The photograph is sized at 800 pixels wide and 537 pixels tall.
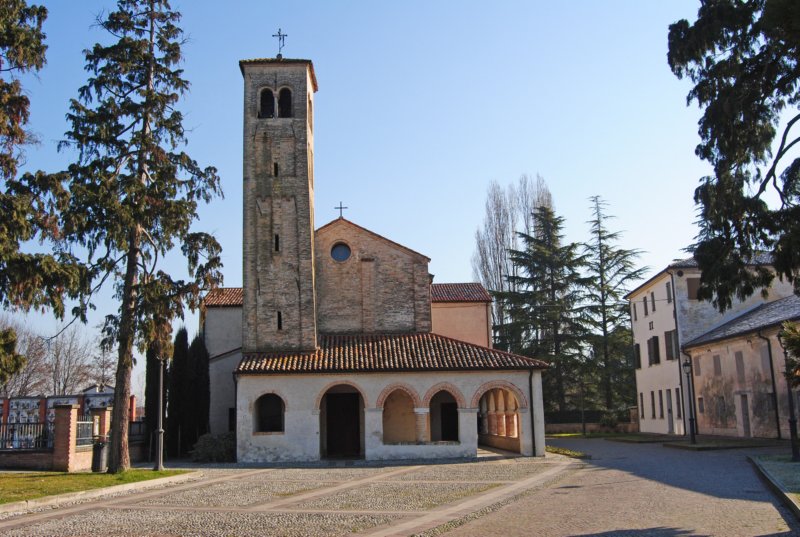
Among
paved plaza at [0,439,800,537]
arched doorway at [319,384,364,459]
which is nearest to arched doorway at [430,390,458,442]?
arched doorway at [319,384,364,459]

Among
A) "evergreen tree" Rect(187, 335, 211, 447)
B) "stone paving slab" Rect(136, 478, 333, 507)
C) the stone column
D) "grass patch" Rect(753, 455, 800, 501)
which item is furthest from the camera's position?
"evergreen tree" Rect(187, 335, 211, 447)

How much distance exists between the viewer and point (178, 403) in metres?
31.9

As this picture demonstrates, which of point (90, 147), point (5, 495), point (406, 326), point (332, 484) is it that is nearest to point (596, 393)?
point (406, 326)


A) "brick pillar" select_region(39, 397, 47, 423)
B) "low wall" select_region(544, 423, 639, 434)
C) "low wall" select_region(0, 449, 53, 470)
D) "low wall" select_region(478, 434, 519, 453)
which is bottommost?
"low wall" select_region(544, 423, 639, 434)

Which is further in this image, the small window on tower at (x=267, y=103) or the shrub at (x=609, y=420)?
the shrub at (x=609, y=420)

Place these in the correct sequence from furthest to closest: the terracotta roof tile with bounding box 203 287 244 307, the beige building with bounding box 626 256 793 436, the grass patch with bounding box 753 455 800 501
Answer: the beige building with bounding box 626 256 793 436, the terracotta roof tile with bounding box 203 287 244 307, the grass patch with bounding box 753 455 800 501

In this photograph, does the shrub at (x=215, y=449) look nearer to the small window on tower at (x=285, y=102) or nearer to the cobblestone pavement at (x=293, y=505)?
the cobblestone pavement at (x=293, y=505)

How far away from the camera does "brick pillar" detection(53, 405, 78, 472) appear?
22.7 metres

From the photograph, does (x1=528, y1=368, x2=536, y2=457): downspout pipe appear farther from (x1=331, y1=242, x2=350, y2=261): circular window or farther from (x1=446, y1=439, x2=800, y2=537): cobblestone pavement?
(x1=331, y1=242, x2=350, y2=261): circular window

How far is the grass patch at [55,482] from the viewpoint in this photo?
15.6 meters

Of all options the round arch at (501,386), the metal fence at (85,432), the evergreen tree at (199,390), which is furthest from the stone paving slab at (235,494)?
the evergreen tree at (199,390)

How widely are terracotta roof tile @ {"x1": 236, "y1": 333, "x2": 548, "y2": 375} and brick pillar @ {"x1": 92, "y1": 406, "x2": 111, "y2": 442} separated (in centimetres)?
480

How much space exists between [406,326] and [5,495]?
62.7 feet

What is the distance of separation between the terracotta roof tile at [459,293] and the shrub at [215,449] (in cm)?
1312
